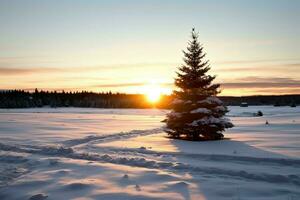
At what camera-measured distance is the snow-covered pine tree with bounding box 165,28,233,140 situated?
2156 centimetres

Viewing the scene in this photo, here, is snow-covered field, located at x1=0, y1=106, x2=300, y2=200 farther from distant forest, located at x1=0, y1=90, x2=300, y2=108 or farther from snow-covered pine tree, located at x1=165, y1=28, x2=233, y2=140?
distant forest, located at x1=0, y1=90, x2=300, y2=108

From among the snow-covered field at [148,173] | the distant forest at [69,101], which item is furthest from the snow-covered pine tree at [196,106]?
the distant forest at [69,101]

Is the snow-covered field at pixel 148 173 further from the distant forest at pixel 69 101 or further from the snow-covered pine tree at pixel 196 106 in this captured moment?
the distant forest at pixel 69 101

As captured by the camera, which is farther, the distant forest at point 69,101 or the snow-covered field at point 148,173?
the distant forest at point 69,101

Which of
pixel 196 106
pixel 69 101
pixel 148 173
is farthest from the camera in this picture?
pixel 69 101

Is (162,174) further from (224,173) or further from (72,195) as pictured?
(72,195)

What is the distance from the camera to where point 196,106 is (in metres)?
22.0

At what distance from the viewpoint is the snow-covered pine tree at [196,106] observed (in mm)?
21562

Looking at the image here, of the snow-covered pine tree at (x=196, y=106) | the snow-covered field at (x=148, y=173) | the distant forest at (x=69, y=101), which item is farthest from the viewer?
the distant forest at (x=69, y=101)

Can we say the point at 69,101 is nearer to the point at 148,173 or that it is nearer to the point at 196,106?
the point at 196,106

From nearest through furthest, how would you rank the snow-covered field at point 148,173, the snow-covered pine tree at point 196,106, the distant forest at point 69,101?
1. the snow-covered field at point 148,173
2. the snow-covered pine tree at point 196,106
3. the distant forest at point 69,101

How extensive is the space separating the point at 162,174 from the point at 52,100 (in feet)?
415

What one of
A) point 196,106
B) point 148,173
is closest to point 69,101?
point 196,106

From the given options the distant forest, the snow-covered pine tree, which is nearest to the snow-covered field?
the snow-covered pine tree
